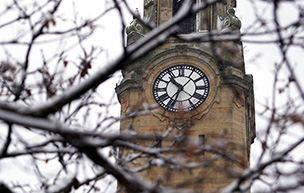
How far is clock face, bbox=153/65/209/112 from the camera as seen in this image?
3284 centimetres

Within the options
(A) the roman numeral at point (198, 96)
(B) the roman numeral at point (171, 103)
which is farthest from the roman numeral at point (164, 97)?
(A) the roman numeral at point (198, 96)

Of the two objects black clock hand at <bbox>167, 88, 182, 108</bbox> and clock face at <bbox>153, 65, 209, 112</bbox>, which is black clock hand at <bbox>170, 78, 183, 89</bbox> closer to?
clock face at <bbox>153, 65, 209, 112</bbox>

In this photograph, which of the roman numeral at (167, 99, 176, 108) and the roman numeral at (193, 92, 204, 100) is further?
the roman numeral at (193, 92, 204, 100)

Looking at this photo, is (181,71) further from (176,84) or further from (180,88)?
(180,88)

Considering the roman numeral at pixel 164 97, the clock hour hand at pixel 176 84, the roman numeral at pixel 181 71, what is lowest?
the roman numeral at pixel 164 97

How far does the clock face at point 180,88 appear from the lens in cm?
3284

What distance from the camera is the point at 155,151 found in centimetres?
1128

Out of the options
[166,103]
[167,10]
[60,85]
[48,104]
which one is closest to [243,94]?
[166,103]

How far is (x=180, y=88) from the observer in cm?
3291

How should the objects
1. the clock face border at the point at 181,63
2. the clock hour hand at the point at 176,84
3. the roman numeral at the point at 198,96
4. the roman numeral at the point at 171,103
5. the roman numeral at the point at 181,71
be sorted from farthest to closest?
the roman numeral at the point at 181,71 → the clock face border at the point at 181,63 → the roman numeral at the point at 198,96 → the clock hour hand at the point at 176,84 → the roman numeral at the point at 171,103

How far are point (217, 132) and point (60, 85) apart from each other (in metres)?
19.0

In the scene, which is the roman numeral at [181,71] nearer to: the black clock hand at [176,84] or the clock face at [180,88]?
the clock face at [180,88]

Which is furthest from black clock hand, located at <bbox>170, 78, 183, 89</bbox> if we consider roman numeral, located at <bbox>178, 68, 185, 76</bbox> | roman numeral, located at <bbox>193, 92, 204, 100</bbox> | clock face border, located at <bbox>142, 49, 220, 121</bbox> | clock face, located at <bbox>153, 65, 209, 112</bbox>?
clock face border, located at <bbox>142, 49, 220, 121</bbox>

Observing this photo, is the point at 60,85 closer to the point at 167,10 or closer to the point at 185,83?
the point at 185,83
